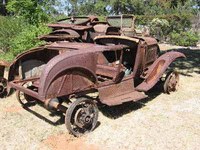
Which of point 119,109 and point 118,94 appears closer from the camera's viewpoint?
point 118,94

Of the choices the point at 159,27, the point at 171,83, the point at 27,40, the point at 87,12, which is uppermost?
the point at 87,12

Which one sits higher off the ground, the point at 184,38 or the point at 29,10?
the point at 29,10

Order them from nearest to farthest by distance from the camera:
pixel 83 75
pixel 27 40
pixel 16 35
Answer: pixel 83 75
pixel 27 40
pixel 16 35

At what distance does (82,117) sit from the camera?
418cm

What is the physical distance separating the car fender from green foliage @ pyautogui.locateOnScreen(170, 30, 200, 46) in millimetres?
15170

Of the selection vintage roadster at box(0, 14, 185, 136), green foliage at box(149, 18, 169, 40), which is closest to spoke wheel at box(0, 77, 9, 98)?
vintage roadster at box(0, 14, 185, 136)

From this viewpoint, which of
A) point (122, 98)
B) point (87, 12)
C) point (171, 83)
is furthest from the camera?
point (87, 12)

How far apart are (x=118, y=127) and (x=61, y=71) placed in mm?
1788

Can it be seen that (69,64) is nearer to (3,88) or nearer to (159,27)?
(3,88)

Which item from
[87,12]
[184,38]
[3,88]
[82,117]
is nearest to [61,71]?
[82,117]

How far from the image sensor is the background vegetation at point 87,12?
8.87m

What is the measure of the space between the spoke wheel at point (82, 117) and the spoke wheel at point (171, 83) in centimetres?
300

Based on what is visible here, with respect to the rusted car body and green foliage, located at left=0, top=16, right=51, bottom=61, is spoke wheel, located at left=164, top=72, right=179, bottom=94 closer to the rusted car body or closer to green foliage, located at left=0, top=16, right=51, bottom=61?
the rusted car body

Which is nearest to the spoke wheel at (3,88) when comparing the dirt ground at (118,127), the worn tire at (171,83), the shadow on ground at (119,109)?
the dirt ground at (118,127)
